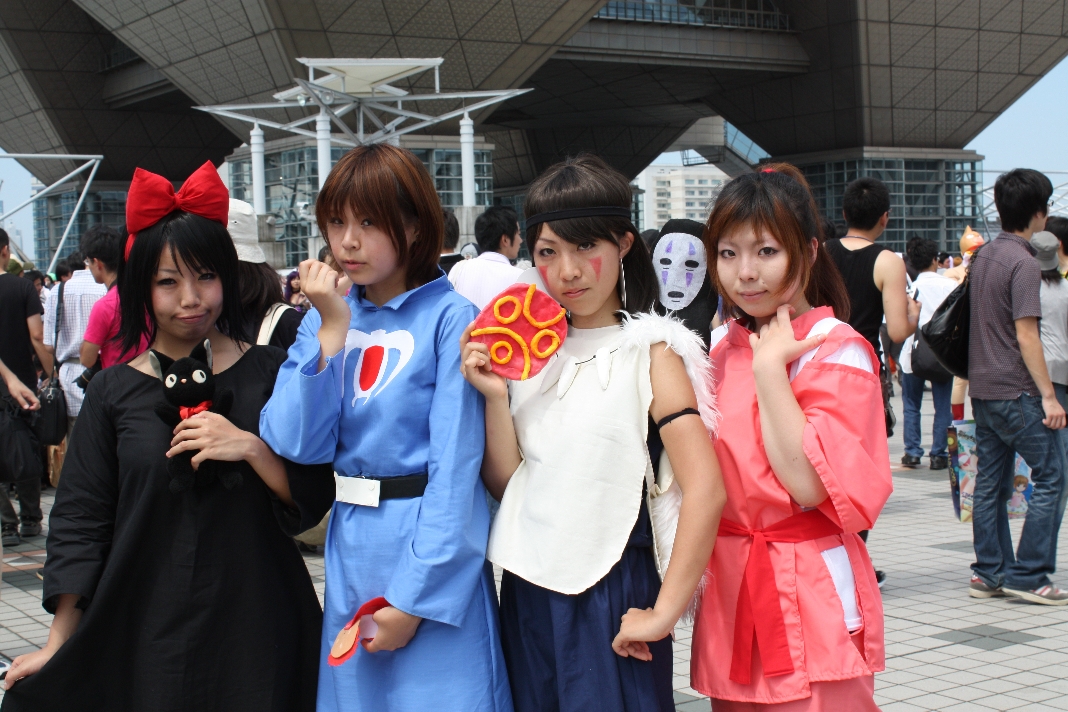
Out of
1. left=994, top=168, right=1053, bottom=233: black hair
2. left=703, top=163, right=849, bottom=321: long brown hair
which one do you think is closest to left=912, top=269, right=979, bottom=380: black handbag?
left=994, top=168, right=1053, bottom=233: black hair

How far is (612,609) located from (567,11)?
76.7ft

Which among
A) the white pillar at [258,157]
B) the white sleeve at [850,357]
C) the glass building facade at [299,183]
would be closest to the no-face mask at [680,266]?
the white sleeve at [850,357]

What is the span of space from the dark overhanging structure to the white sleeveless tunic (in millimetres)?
22463

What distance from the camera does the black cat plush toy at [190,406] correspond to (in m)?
2.12

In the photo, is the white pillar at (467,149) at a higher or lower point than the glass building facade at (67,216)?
lower

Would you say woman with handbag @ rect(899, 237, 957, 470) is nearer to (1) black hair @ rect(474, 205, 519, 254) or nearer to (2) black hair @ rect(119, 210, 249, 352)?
(1) black hair @ rect(474, 205, 519, 254)

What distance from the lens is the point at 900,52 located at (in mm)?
28734

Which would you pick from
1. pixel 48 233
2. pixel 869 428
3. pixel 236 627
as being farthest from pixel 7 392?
pixel 48 233

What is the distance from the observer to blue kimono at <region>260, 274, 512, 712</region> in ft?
6.69

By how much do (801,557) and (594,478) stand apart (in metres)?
0.47

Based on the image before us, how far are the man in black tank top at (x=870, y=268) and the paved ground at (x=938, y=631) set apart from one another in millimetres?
583

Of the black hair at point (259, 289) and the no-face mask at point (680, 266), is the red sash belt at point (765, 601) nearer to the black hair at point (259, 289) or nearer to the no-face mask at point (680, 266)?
the no-face mask at point (680, 266)

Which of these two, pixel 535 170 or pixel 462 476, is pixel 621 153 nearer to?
pixel 535 170

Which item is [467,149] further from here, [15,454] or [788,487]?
[788,487]
